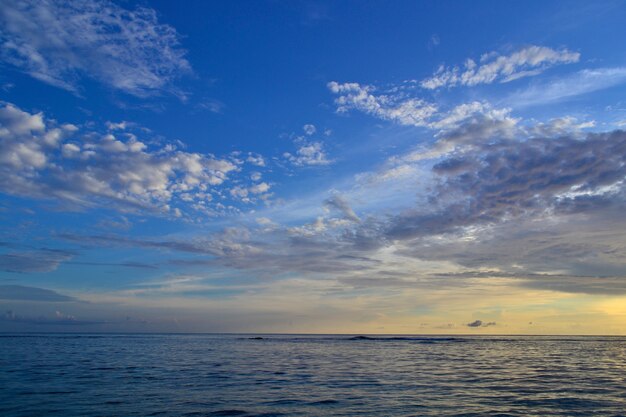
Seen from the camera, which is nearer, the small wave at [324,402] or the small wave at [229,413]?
the small wave at [229,413]

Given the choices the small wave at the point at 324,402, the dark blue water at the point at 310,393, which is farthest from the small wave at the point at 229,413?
the small wave at the point at 324,402

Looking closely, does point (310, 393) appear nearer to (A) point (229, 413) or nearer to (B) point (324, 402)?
(B) point (324, 402)

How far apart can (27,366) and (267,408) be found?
35.8 meters

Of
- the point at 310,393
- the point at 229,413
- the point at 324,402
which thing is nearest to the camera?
the point at 229,413

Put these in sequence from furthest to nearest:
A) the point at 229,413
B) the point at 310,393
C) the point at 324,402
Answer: the point at 310,393 → the point at 324,402 → the point at 229,413

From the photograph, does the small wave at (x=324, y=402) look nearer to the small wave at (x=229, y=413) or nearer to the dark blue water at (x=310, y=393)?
the dark blue water at (x=310, y=393)

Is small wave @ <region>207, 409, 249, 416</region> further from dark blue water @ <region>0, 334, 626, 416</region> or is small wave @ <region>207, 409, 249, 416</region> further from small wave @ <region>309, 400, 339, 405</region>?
small wave @ <region>309, 400, 339, 405</region>

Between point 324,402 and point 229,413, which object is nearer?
point 229,413

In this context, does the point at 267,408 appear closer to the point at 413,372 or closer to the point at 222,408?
the point at 222,408

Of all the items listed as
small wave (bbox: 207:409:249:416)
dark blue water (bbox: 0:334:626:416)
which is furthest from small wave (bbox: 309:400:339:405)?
small wave (bbox: 207:409:249:416)

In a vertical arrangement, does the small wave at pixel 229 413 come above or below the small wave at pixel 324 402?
below

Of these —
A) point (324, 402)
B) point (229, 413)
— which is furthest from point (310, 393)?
point (229, 413)

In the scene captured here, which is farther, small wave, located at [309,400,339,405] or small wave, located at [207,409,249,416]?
small wave, located at [309,400,339,405]

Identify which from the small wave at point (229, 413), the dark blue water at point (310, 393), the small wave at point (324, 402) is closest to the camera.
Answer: the small wave at point (229, 413)
